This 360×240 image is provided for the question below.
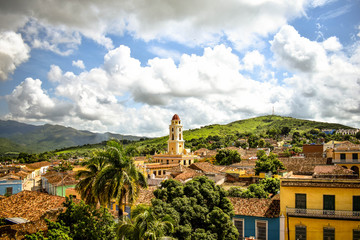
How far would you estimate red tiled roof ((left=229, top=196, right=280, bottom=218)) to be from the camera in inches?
686

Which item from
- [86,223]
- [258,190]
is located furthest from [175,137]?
[86,223]

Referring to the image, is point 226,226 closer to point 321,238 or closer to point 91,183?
point 321,238

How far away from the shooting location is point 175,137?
60625 millimetres

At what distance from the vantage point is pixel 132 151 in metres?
12.7

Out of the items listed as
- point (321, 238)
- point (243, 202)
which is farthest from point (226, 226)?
point (321, 238)

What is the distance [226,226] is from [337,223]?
6411mm

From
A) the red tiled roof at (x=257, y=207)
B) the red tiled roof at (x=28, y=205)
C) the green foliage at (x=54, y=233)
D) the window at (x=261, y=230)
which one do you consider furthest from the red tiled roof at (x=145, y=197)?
the green foliage at (x=54, y=233)

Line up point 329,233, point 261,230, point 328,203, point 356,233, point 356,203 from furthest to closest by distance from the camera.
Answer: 1. point 261,230
2. point 328,203
3. point 329,233
4. point 356,203
5. point 356,233

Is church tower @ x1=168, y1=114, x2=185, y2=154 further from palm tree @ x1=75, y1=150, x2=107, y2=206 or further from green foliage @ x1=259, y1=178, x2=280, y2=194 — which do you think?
palm tree @ x1=75, y1=150, x2=107, y2=206

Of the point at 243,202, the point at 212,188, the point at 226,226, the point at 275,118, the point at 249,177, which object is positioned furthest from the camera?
the point at 275,118

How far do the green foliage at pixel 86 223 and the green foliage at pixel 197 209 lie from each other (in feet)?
9.78

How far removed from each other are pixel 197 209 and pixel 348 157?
92.9 feet

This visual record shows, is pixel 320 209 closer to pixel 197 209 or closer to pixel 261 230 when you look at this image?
pixel 261 230

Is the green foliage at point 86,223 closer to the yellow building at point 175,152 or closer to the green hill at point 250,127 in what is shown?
the yellow building at point 175,152
